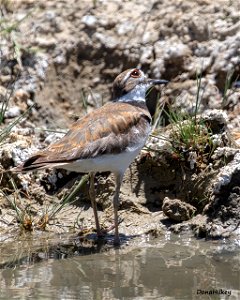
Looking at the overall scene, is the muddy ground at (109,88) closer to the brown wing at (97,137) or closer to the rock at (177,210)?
the rock at (177,210)

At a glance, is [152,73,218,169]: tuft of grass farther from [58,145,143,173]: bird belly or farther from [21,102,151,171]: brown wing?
[58,145,143,173]: bird belly

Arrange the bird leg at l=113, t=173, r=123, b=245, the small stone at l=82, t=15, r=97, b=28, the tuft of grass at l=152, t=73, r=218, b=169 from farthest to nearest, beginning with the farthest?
the small stone at l=82, t=15, r=97, b=28 → the tuft of grass at l=152, t=73, r=218, b=169 → the bird leg at l=113, t=173, r=123, b=245

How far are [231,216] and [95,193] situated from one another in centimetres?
161

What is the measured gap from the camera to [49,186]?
882cm

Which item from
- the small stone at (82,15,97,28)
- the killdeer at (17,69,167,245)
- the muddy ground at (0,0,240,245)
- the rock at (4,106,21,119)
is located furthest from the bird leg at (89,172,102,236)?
the small stone at (82,15,97,28)

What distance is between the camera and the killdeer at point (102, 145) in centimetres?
745

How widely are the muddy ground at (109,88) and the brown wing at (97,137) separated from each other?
2.18 feet

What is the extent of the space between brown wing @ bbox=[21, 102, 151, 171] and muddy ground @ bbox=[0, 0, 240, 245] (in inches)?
26.2

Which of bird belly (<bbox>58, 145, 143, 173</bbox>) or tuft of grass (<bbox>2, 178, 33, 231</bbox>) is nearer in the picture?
bird belly (<bbox>58, 145, 143, 173</bbox>)

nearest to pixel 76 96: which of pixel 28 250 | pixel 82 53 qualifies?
pixel 82 53

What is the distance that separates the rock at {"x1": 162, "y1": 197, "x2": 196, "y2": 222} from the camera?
7984 millimetres

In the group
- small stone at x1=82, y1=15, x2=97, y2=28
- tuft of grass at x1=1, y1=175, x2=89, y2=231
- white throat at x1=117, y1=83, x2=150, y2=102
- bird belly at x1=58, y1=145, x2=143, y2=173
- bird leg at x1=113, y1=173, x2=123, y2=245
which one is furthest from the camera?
small stone at x1=82, y1=15, x2=97, y2=28

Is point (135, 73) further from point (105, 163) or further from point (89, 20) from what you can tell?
point (89, 20)

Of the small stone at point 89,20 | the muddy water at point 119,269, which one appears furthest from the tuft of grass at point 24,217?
the small stone at point 89,20
